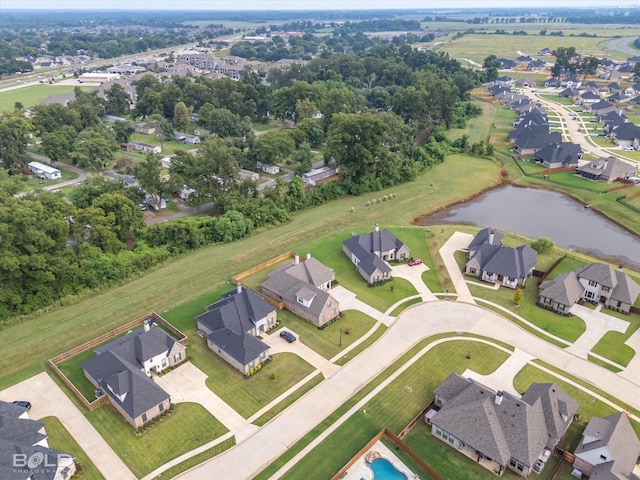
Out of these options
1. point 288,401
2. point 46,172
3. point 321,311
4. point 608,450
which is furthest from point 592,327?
point 46,172

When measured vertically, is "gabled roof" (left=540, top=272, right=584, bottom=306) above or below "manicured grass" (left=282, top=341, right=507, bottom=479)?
above

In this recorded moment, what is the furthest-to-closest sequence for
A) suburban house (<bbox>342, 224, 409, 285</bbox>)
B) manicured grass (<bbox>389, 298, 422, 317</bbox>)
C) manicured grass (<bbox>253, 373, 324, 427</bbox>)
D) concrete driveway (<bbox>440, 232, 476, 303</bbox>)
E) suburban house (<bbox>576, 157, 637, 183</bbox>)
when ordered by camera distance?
1. suburban house (<bbox>576, 157, 637, 183</bbox>)
2. suburban house (<bbox>342, 224, 409, 285</bbox>)
3. concrete driveway (<bbox>440, 232, 476, 303</bbox>)
4. manicured grass (<bbox>389, 298, 422, 317</bbox>)
5. manicured grass (<bbox>253, 373, 324, 427</bbox>)

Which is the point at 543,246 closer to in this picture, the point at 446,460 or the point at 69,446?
the point at 446,460

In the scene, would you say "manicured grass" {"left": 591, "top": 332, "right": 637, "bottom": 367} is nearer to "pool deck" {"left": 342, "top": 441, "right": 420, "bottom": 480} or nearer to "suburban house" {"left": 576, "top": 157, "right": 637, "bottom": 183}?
"pool deck" {"left": 342, "top": 441, "right": 420, "bottom": 480}

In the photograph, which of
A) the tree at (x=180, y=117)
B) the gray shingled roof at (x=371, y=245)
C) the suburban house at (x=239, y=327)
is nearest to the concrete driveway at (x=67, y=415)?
the suburban house at (x=239, y=327)

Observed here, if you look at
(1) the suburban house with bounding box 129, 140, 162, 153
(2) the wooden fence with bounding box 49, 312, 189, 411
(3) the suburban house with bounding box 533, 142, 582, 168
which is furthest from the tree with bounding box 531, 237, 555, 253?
(1) the suburban house with bounding box 129, 140, 162, 153

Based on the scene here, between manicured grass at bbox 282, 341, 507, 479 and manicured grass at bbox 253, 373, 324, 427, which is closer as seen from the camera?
manicured grass at bbox 282, 341, 507, 479

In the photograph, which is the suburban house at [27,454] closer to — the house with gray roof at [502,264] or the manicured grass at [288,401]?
the manicured grass at [288,401]
